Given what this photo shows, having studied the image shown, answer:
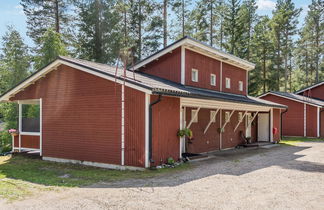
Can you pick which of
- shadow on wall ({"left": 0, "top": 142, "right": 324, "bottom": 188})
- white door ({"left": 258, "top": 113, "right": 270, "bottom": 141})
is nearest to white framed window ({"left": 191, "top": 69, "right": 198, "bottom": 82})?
shadow on wall ({"left": 0, "top": 142, "right": 324, "bottom": 188})

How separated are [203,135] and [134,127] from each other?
476 centimetres

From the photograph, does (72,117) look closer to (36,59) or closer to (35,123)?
(35,123)

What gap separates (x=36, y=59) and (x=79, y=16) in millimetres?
5979

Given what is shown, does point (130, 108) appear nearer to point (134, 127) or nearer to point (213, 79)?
point (134, 127)

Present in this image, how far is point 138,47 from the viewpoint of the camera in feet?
86.2

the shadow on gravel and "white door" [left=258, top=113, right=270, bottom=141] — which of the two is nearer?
the shadow on gravel

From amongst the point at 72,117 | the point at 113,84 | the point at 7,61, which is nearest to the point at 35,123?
the point at 72,117

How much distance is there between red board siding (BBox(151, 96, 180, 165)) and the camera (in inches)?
334

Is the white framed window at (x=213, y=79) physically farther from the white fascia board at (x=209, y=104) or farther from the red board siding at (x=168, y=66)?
the red board siding at (x=168, y=66)

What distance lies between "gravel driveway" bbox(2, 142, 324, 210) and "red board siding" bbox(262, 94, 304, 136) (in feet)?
49.4

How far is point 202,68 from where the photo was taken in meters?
12.9

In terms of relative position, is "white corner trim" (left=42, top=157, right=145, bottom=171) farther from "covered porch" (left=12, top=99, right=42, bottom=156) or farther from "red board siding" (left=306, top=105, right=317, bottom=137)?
"red board siding" (left=306, top=105, right=317, bottom=137)

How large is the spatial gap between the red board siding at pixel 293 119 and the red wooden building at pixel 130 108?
9.86 metres

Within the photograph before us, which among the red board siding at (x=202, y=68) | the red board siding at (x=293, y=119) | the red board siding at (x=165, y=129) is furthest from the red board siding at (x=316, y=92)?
the red board siding at (x=165, y=129)
